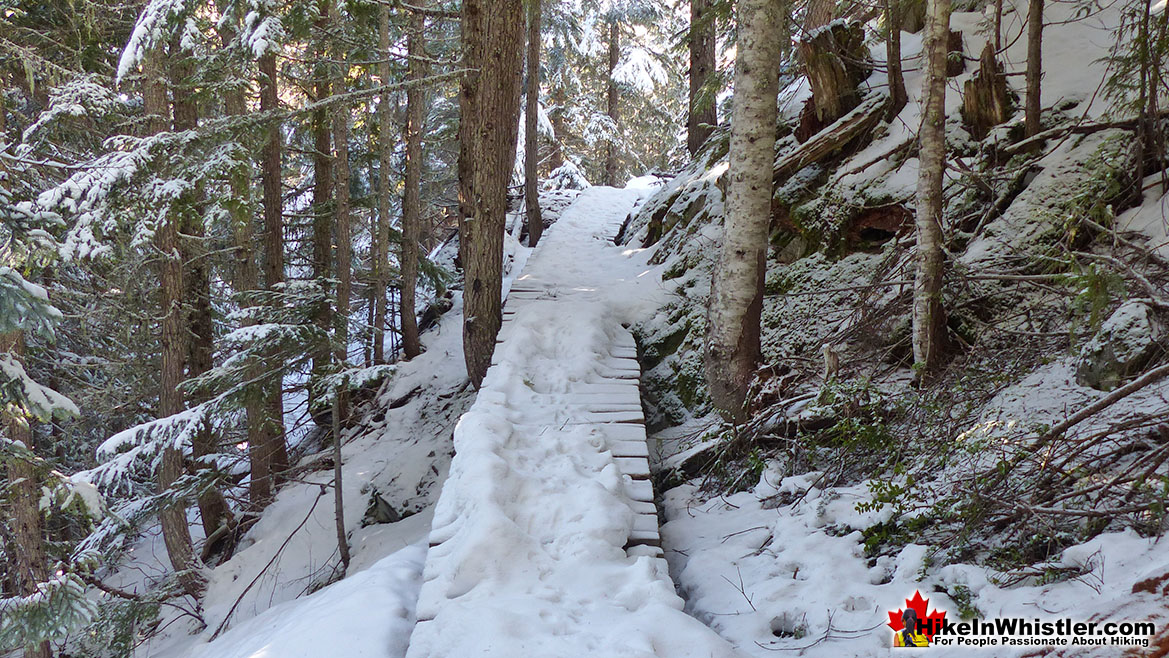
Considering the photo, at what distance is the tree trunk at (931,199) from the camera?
13.7 ft

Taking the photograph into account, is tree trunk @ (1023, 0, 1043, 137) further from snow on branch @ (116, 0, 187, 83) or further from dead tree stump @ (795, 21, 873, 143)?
snow on branch @ (116, 0, 187, 83)

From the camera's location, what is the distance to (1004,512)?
311cm

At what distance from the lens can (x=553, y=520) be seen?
397cm

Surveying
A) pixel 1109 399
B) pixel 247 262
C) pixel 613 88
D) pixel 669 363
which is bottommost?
pixel 669 363

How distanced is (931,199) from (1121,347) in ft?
4.64

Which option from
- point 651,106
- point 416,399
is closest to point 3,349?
point 416,399

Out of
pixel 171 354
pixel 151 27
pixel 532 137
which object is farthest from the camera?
pixel 532 137

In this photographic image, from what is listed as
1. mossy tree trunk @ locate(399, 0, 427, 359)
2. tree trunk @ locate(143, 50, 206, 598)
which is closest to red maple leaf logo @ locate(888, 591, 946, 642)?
tree trunk @ locate(143, 50, 206, 598)

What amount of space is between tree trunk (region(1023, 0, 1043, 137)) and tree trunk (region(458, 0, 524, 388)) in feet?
15.1

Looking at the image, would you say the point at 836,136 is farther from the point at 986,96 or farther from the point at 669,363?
the point at 669,363

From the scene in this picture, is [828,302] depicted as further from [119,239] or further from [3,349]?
[3,349]

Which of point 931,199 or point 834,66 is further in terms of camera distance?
point 834,66

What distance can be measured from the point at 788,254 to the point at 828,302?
1.01 meters

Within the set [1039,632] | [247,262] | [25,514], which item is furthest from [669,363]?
[25,514]
